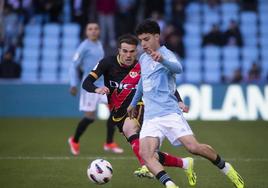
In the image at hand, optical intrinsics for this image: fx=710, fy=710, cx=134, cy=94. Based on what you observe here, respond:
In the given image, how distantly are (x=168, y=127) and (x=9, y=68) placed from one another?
43.4ft

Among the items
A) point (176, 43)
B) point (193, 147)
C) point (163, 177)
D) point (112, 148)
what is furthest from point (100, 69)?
point (176, 43)

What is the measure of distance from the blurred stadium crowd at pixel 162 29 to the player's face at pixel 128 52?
11.7 m

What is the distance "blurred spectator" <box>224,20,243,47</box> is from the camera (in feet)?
73.5

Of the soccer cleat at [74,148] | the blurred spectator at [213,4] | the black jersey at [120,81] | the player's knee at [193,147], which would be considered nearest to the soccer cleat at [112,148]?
the soccer cleat at [74,148]

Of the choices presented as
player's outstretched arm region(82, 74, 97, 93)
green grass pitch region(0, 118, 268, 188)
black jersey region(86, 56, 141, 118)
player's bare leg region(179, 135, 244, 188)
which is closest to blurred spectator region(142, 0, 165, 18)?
green grass pitch region(0, 118, 268, 188)

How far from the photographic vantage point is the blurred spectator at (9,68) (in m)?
20.9

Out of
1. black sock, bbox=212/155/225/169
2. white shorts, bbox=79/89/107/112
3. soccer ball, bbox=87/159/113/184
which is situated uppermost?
black sock, bbox=212/155/225/169

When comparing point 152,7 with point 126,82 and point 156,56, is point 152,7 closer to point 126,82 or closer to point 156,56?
point 126,82

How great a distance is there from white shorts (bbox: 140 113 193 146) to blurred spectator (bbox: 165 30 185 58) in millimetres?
13449

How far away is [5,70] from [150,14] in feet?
16.9

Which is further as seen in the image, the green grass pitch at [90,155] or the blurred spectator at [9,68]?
the blurred spectator at [9,68]

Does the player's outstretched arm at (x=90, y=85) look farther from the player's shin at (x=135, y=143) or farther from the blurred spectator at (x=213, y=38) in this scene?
the blurred spectator at (x=213, y=38)

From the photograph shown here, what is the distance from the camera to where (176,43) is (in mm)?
22109

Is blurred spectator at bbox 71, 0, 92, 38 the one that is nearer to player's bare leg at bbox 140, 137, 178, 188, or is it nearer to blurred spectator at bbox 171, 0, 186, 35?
blurred spectator at bbox 171, 0, 186, 35
